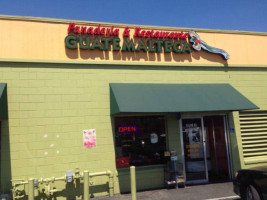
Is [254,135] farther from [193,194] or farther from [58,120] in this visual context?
[58,120]

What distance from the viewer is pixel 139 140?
926 centimetres

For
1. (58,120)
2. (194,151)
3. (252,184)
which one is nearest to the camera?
(252,184)

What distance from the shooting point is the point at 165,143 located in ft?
31.4

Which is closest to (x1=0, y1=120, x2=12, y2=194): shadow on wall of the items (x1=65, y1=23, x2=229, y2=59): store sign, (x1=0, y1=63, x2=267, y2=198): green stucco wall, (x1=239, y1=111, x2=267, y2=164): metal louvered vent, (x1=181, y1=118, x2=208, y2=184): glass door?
(x1=0, y1=63, x2=267, y2=198): green stucco wall

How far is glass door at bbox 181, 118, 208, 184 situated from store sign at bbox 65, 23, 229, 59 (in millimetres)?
2769

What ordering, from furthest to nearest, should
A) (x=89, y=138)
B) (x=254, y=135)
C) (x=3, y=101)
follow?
(x=254, y=135)
(x=89, y=138)
(x=3, y=101)

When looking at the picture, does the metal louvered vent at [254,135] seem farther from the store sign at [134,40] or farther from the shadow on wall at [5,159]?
the shadow on wall at [5,159]

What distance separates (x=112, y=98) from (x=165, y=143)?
2532mm

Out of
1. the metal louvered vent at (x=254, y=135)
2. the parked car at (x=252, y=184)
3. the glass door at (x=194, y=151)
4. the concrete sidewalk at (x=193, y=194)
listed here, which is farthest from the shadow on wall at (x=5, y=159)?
the metal louvered vent at (x=254, y=135)

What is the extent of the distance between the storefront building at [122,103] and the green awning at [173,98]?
0.12 feet

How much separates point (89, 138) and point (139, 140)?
67.5 inches

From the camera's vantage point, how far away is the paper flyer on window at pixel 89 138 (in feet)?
28.3

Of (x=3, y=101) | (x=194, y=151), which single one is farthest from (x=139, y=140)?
(x=3, y=101)

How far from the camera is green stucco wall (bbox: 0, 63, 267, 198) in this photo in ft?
26.4
